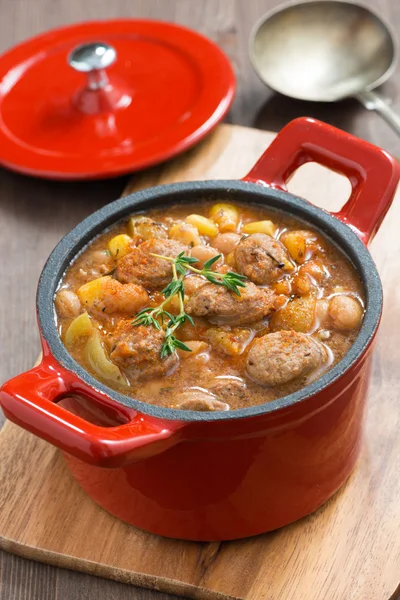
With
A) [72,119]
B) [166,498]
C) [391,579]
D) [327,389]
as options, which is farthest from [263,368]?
[72,119]

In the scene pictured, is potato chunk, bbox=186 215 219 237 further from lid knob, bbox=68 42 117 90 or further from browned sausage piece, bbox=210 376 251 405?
lid knob, bbox=68 42 117 90

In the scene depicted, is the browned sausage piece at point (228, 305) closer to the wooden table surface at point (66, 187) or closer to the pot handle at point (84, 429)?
Answer: the pot handle at point (84, 429)

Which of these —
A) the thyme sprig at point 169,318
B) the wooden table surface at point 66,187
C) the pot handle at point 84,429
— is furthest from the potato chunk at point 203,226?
the wooden table surface at point 66,187

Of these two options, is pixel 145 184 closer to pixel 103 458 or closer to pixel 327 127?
pixel 327 127

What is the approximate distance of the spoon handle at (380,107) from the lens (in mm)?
3479

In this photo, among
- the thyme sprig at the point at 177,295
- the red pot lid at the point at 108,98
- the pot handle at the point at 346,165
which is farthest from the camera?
the red pot lid at the point at 108,98

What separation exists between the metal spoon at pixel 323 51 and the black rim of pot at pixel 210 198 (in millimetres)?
1252

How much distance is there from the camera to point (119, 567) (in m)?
2.27

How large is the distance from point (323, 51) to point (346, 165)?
1.43 metres

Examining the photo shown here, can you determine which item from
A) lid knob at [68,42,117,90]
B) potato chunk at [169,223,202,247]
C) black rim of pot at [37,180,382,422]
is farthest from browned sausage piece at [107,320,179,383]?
lid knob at [68,42,117,90]

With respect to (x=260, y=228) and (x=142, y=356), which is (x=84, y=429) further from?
(x=260, y=228)

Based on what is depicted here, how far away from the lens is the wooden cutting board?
221 cm

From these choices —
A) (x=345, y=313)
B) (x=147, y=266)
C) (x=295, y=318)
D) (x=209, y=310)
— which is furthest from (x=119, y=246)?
(x=345, y=313)

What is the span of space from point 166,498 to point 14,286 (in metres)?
1.25
